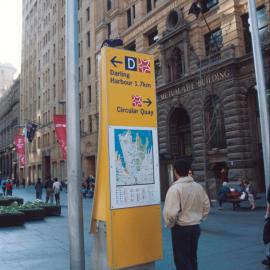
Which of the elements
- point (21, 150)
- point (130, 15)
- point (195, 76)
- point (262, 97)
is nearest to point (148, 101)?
point (262, 97)

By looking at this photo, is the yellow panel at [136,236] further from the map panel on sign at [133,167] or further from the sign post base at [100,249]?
the sign post base at [100,249]

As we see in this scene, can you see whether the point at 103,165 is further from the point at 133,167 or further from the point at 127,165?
the point at 133,167

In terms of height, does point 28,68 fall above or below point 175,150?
above

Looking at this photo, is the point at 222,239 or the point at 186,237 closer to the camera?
the point at 186,237

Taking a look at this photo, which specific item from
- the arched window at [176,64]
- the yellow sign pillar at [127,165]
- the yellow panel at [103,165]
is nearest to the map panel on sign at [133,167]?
the yellow sign pillar at [127,165]

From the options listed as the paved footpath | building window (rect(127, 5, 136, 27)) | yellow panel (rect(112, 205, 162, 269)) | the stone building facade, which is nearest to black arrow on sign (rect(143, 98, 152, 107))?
yellow panel (rect(112, 205, 162, 269))

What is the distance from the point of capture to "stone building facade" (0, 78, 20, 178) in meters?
88.1

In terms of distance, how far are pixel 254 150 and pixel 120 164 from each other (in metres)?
19.9

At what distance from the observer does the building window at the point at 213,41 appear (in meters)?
27.1

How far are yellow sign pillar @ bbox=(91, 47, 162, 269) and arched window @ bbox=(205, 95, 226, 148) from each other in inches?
799

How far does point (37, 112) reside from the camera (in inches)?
2761

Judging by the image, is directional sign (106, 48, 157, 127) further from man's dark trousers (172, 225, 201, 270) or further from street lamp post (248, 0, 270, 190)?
street lamp post (248, 0, 270, 190)

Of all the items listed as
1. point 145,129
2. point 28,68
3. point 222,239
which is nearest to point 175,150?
point 222,239

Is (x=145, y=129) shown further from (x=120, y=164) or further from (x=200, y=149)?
(x=200, y=149)
